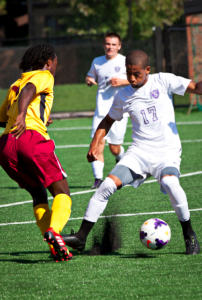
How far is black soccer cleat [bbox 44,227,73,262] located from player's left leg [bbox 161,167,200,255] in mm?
998

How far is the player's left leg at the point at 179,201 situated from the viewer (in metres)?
3.97

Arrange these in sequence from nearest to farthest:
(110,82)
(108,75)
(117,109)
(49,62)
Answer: (49,62)
(117,109)
(110,82)
(108,75)

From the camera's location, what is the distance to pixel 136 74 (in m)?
4.23

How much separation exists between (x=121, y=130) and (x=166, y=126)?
3.36m

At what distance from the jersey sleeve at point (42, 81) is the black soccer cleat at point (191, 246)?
1794 mm

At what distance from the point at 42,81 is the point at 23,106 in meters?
0.34

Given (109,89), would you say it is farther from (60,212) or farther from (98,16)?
(98,16)

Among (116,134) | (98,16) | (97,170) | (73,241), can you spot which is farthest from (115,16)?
(73,241)

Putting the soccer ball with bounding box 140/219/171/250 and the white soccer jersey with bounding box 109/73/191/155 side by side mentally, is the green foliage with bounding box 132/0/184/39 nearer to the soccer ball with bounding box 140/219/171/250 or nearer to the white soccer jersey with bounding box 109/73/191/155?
the white soccer jersey with bounding box 109/73/191/155

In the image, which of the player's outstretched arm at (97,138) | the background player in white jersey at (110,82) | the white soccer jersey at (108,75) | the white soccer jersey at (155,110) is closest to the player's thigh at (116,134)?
the background player in white jersey at (110,82)

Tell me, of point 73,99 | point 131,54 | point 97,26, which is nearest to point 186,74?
point 73,99

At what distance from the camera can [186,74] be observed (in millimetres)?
18000

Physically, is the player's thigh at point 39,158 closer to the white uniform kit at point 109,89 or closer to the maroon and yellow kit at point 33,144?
the maroon and yellow kit at point 33,144

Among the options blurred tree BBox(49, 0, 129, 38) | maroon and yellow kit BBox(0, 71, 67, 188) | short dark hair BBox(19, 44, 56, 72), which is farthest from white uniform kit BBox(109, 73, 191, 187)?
blurred tree BBox(49, 0, 129, 38)
